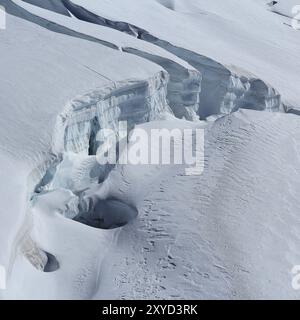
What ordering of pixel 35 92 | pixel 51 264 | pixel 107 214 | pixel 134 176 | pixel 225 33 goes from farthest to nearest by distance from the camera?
pixel 225 33 → pixel 35 92 → pixel 134 176 → pixel 107 214 → pixel 51 264

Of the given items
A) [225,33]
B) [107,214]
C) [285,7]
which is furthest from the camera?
[285,7]

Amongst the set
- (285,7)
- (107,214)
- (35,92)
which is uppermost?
(35,92)

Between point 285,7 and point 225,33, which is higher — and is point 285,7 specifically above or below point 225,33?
below

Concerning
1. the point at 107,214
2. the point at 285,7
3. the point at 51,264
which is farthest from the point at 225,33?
the point at 51,264

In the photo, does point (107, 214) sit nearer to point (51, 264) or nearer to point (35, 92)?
point (51, 264)

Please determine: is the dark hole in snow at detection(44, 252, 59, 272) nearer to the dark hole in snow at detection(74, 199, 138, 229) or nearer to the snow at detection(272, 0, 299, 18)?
the dark hole in snow at detection(74, 199, 138, 229)
